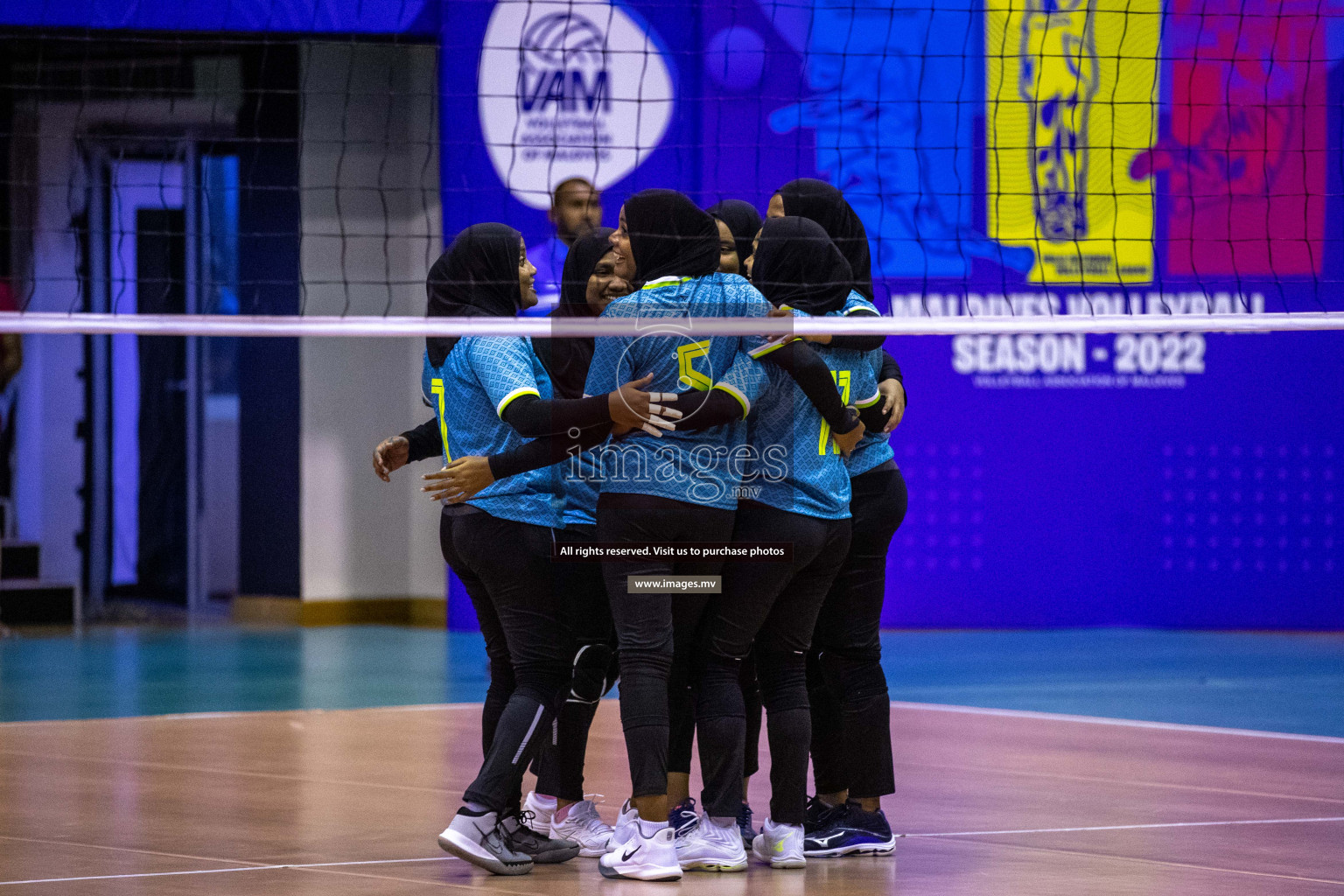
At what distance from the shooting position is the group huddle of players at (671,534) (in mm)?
3562

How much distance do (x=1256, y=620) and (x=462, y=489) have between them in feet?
21.9

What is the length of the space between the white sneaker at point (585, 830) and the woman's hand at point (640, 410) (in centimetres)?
106

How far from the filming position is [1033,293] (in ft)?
28.4

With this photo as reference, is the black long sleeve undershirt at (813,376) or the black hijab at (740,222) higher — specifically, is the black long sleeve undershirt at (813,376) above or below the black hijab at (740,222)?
below

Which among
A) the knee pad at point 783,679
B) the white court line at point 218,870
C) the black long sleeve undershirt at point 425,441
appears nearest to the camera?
the white court line at point 218,870

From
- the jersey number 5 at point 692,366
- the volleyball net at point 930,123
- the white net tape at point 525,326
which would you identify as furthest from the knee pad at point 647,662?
the volleyball net at point 930,123

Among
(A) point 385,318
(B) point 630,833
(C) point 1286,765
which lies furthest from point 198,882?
(C) point 1286,765

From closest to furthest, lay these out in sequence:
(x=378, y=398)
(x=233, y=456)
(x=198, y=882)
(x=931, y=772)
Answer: (x=198, y=882), (x=931, y=772), (x=378, y=398), (x=233, y=456)

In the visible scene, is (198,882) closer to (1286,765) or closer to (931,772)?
(931,772)

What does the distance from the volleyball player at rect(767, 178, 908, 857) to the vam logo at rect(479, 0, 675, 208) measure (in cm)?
477

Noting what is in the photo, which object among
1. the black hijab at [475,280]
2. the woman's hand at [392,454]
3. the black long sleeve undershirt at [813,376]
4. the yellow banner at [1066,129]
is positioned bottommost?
the woman's hand at [392,454]

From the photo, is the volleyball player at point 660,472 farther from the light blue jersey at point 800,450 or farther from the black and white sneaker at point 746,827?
the black and white sneaker at point 746,827

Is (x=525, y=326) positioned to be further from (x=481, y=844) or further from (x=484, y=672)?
(x=484, y=672)

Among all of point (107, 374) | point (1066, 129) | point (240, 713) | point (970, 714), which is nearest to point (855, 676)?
point (970, 714)
